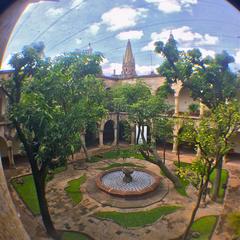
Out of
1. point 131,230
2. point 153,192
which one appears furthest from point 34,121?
point 153,192

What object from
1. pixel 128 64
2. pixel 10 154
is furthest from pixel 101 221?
pixel 128 64

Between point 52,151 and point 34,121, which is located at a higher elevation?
point 34,121

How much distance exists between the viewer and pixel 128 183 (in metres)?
17.7

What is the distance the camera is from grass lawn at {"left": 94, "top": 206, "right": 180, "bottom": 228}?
42.0ft

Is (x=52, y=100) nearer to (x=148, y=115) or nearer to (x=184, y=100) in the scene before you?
(x=148, y=115)

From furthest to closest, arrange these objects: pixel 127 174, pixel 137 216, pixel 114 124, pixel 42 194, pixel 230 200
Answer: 1. pixel 114 124
2. pixel 127 174
3. pixel 230 200
4. pixel 137 216
5. pixel 42 194

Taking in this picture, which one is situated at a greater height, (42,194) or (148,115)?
(148,115)

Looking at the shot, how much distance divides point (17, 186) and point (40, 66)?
10672mm

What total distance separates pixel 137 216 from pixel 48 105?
7.99m

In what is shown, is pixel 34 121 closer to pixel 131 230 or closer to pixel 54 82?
pixel 54 82

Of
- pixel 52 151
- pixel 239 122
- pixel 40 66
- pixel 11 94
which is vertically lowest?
pixel 52 151

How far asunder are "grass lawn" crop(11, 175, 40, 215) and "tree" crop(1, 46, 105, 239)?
10.1ft

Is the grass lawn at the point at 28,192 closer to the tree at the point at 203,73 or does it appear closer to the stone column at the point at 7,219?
the stone column at the point at 7,219

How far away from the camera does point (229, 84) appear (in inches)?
599
